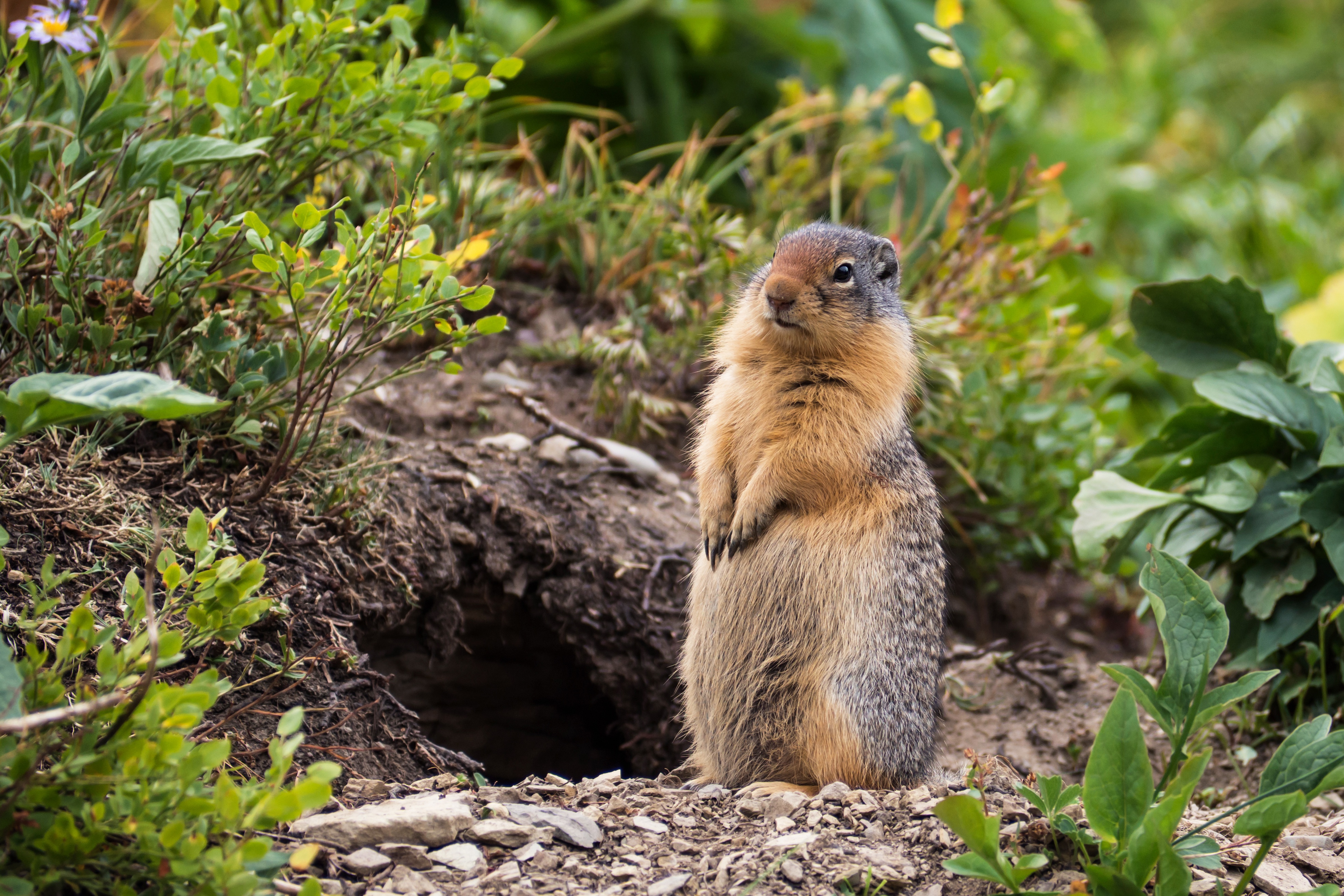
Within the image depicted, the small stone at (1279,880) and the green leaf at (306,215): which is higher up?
the green leaf at (306,215)

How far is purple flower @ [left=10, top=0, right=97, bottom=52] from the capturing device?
336 centimetres

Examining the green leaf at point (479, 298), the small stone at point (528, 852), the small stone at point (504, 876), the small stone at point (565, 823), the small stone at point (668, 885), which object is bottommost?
the small stone at point (565, 823)

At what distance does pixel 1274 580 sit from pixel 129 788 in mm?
4052

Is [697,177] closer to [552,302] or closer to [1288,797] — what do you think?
[552,302]

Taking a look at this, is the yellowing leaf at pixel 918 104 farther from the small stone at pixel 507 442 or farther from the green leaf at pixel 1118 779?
the green leaf at pixel 1118 779

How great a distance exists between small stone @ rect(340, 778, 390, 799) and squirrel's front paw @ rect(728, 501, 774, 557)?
1.41 meters

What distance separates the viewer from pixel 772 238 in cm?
581

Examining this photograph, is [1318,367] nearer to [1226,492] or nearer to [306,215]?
[1226,492]

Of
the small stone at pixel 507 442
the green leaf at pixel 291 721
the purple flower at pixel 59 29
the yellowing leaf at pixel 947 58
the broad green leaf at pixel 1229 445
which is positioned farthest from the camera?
the yellowing leaf at pixel 947 58

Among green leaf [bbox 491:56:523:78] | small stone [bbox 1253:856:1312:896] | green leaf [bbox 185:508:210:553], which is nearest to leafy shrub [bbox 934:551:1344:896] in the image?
small stone [bbox 1253:856:1312:896]

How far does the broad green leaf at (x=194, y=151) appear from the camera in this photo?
11.2 feet

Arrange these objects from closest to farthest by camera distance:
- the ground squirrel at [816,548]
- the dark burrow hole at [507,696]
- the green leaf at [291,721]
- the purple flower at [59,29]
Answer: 1. the green leaf at [291,721]
2. the purple flower at [59,29]
3. the ground squirrel at [816,548]
4. the dark burrow hole at [507,696]

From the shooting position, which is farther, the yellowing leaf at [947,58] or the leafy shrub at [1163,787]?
the yellowing leaf at [947,58]

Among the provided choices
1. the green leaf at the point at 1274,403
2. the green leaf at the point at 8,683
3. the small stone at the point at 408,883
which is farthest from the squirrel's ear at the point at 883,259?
the green leaf at the point at 8,683
